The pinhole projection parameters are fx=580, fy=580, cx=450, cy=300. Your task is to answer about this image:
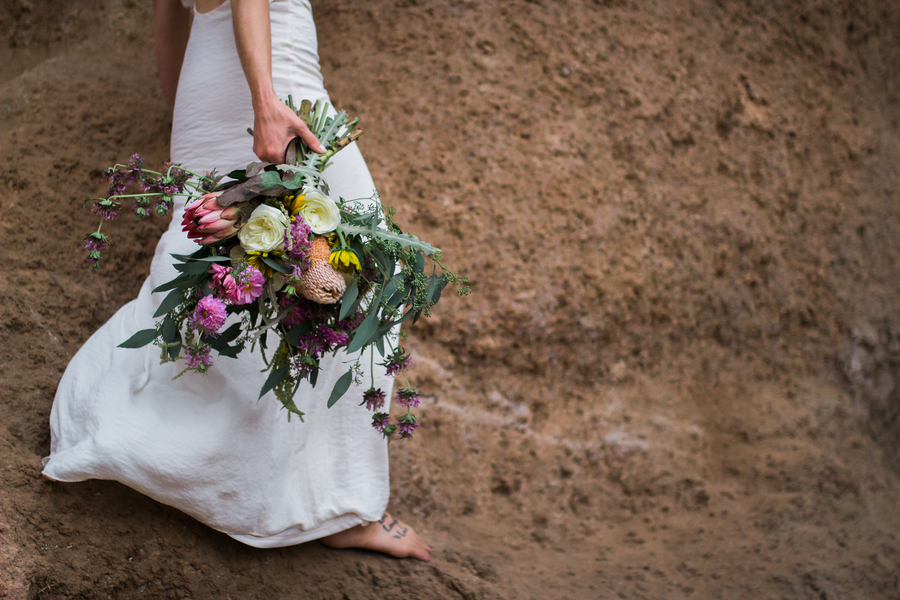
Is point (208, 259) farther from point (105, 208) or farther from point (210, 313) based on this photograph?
point (105, 208)

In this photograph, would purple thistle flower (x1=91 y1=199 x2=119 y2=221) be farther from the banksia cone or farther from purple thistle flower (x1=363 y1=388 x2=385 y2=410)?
purple thistle flower (x1=363 y1=388 x2=385 y2=410)

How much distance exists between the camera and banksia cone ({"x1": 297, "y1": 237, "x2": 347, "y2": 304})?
46.0 inches

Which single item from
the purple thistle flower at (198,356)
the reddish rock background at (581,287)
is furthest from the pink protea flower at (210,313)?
the reddish rock background at (581,287)

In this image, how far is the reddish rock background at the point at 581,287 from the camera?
1.84 m

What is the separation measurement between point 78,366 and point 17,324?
1.11ft

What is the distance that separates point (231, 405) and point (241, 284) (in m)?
0.56

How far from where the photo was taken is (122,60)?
91.7 inches

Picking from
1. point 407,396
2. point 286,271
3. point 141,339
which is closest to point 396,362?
point 407,396

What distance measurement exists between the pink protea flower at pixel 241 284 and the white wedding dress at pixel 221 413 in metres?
0.48

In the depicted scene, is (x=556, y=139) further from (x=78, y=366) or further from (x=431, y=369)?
(x=78, y=366)

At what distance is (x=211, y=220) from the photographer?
116cm

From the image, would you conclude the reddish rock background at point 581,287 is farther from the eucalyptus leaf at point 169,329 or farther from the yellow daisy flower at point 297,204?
the yellow daisy flower at point 297,204

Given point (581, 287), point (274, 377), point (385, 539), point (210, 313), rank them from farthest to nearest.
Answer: point (581, 287) < point (385, 539) < point (274, 377) < point (210, 313)

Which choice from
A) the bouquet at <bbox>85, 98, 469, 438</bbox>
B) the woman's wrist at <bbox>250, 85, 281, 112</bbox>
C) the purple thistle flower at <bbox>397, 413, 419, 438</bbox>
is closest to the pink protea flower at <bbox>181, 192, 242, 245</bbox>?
the bouquet at <bbox>85, 98, 469, 438</bbox>
